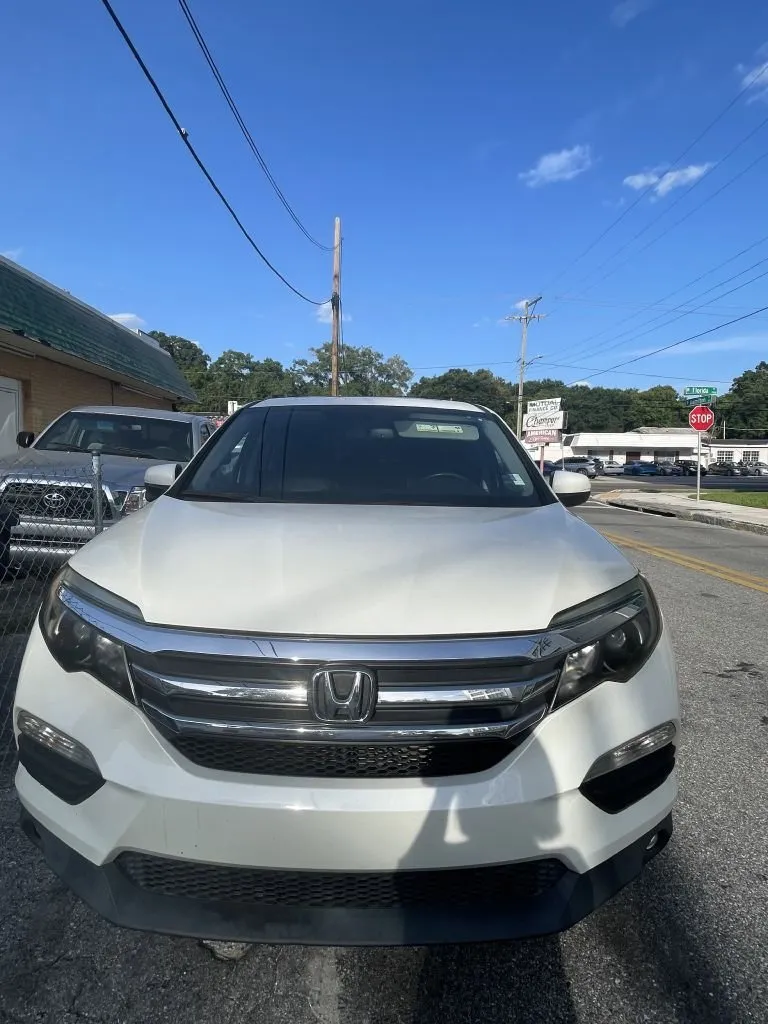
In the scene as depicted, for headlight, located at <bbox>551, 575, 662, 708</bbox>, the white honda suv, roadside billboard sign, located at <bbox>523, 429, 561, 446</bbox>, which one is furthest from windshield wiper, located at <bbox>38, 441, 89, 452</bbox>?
roadside billboard sign, located at <bbox>523, 429, 561, 446</bbox>

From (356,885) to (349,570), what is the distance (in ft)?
2.48

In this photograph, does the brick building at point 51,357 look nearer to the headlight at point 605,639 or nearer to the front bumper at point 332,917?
the front bumper at point 332,917

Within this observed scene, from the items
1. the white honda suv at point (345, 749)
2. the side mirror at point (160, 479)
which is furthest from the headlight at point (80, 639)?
the side mirror at point (160, 479)

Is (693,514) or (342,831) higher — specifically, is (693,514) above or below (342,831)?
below

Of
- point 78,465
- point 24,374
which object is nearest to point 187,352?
point 24,374

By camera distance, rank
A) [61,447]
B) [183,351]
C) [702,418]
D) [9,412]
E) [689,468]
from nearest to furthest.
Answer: [61,447]
[9,412]
[702,418]
[689,468]
[183,351]

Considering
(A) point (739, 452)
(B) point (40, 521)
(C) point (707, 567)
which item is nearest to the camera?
(B) point (40, 521)

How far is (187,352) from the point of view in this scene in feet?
363

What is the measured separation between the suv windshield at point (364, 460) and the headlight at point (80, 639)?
84 centimetres

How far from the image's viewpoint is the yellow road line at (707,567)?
7898 millimetres

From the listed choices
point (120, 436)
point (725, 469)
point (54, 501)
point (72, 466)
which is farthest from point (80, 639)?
point (725, 469)

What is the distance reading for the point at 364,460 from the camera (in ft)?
10.2

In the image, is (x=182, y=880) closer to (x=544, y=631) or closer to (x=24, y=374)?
(x=544, y=631)

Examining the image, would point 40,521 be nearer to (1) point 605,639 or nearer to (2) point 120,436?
(2) point 120,436
